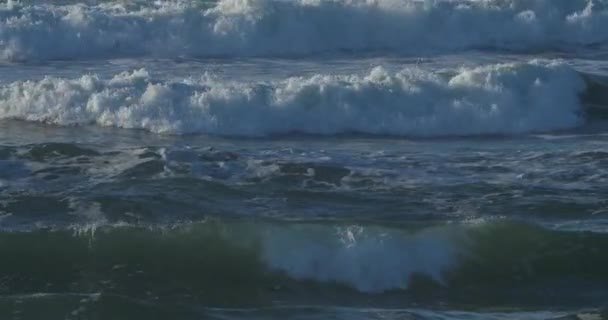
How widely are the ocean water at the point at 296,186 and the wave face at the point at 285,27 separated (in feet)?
0.62

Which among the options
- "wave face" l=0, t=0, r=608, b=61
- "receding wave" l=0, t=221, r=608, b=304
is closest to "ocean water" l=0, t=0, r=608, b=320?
"receding wave" l=0, t=221, r=608, b=304

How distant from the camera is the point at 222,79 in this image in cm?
1978

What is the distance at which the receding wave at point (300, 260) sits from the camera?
386 inches

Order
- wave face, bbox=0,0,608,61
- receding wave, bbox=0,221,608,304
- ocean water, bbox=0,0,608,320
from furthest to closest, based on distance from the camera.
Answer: wave face, bbox=0,0,608,61 → receding wave, bbox=0,221,608,304 → ocean water, bbox=0,0,608,320

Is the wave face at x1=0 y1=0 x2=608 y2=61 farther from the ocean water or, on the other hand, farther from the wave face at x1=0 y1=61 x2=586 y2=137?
the wave face at x1=0 y1=61 x2=586 y2=137

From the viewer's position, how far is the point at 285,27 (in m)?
25.3

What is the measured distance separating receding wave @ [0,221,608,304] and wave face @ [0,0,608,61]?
13118 mm

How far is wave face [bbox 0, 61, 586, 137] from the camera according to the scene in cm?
1656

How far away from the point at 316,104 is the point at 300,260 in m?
7.14

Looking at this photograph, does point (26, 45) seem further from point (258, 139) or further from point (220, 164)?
point (220, 164)

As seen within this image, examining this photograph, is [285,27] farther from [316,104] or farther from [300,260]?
[300,260]

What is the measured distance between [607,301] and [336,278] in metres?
1.89

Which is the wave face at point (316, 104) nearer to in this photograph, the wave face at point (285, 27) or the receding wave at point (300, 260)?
the receding wave at point (300, 260)

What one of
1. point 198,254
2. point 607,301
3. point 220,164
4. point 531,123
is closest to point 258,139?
point 220,164
